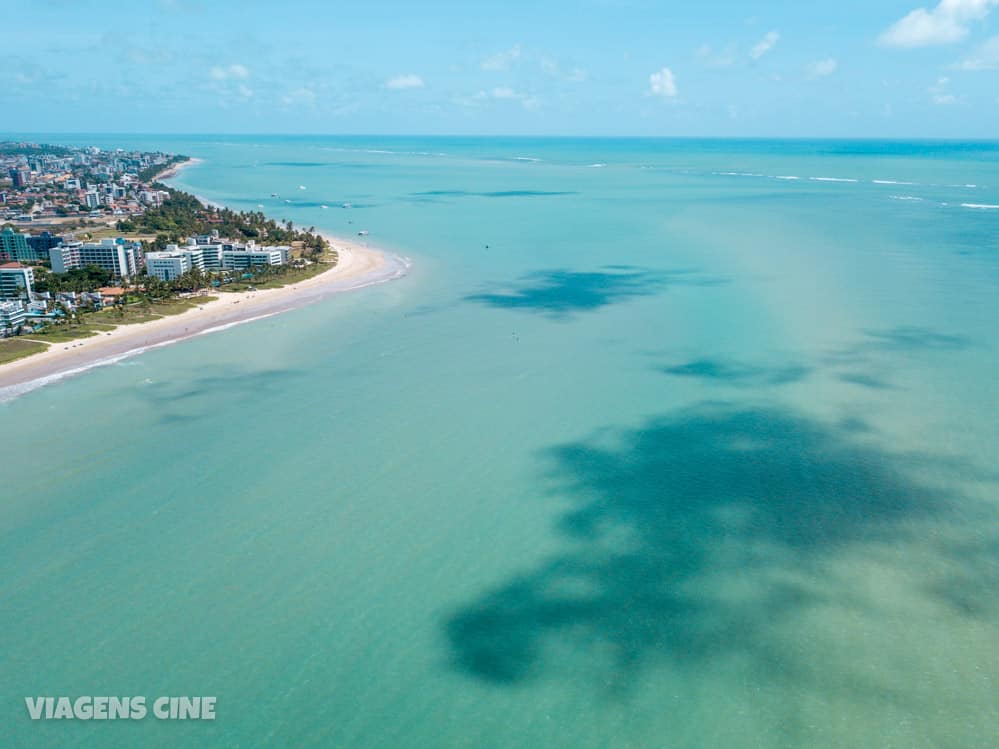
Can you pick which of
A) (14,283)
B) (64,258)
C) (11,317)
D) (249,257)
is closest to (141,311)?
(11,317)

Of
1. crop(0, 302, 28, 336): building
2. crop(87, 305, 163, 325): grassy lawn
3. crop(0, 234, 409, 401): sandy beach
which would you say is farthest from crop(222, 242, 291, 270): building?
crop(0, 302, 28, 336): building

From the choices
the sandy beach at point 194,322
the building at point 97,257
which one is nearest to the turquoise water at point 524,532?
the sandy beach at point 194,322

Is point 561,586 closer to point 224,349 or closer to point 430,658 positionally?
point 430,658

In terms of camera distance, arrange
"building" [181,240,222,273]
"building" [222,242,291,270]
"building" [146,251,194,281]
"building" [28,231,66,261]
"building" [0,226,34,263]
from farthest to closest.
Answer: "building" [28,231,66,261], "building" [0,226,34,263], "building" [222,242,291,270], "building" [181,240,222,273], "building" [146,251,194,281]

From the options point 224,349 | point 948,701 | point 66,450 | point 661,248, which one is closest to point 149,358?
point 224,349

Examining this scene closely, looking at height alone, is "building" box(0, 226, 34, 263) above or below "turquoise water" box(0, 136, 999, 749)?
above

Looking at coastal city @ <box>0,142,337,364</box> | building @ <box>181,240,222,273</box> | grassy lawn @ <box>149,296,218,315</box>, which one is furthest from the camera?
building @ <box>181,240,222,273</box>

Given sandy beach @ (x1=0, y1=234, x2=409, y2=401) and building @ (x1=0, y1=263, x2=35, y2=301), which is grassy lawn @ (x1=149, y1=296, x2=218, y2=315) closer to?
sandy beach @ (x1=0, y1=234, x2=409, y2=401)
